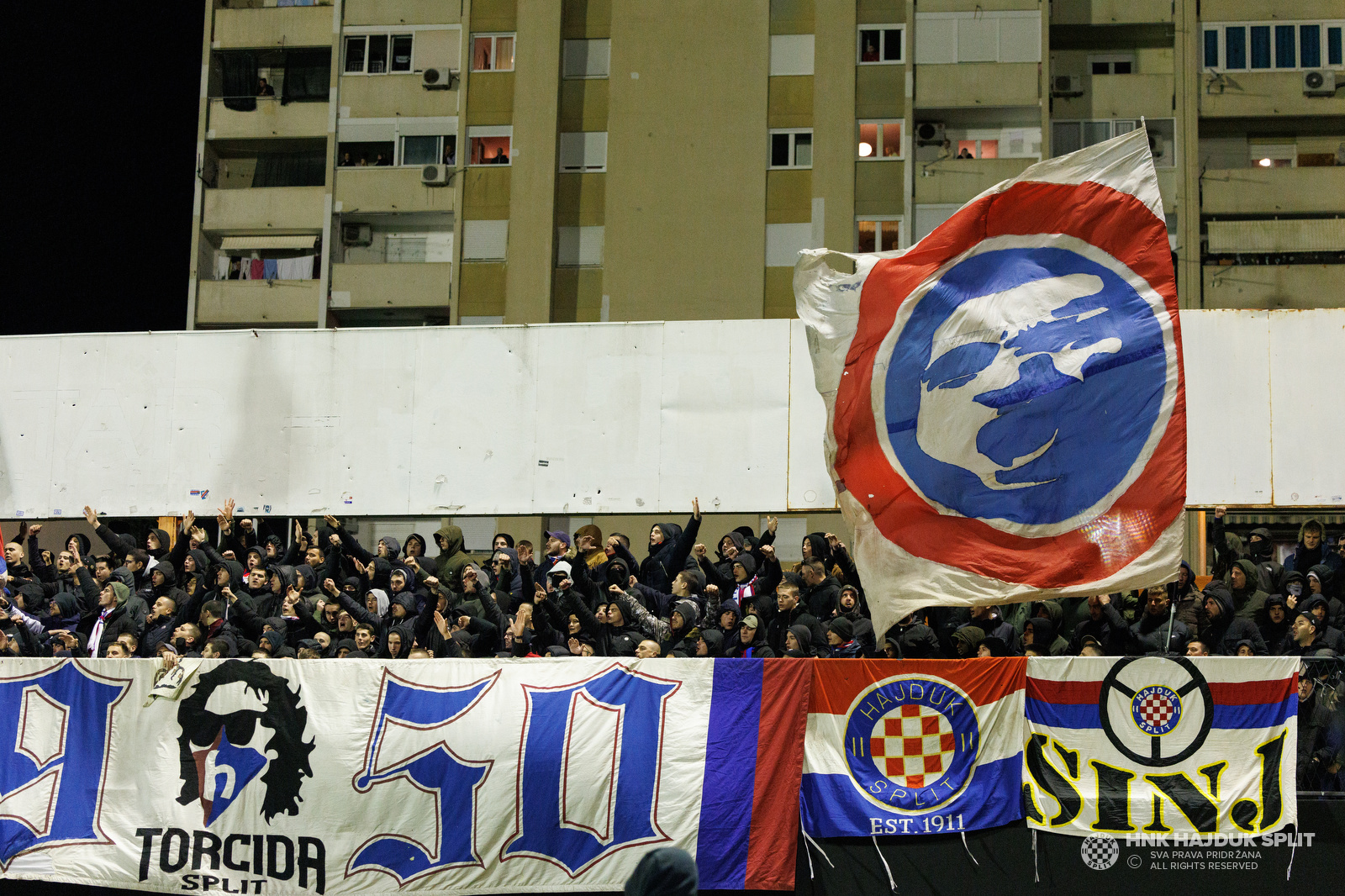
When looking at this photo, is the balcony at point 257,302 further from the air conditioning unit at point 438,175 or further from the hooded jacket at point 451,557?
the hooded jacket at point 451,557

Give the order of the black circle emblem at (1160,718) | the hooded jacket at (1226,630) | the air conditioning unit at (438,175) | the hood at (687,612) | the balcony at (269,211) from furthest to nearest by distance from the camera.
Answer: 1. the balcony at (269,211)
2. the air conditioning unit at (438,175)
3. the hood at (687,612)
4. the hooded jacket at (1226,630)
5. the black circle emblem at (1160,718)

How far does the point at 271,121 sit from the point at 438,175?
5.69 m

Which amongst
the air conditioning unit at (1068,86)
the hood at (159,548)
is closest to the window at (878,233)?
the air conditioning unit at (1068,86)

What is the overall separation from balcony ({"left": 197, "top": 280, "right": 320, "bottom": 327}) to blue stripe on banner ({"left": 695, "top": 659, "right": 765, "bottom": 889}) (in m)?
29.4

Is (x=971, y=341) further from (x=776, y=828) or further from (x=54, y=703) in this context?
(x=54, y=703)

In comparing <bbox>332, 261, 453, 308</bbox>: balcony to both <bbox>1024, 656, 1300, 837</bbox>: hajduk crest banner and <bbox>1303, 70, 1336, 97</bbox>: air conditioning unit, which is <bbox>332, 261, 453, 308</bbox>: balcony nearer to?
<bbox>1303, 70, 1336, 97</bbox>: air conditioning unit

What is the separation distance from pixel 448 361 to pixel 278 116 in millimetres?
26037

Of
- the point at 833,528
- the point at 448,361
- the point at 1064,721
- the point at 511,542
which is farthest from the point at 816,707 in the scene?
the point at 833,528

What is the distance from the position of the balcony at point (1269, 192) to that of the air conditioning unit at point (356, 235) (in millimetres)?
20581

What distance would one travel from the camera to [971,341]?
11852 millimetres

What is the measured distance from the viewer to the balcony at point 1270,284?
37.0 m

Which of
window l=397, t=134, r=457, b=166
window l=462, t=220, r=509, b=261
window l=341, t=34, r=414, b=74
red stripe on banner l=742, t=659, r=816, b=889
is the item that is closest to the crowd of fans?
red stripe on banner l=742, t=659, r=816, b=889

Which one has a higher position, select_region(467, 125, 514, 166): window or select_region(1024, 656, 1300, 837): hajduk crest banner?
select_region(467, 125, 514, 166): window

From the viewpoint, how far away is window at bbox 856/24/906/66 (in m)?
37.1
